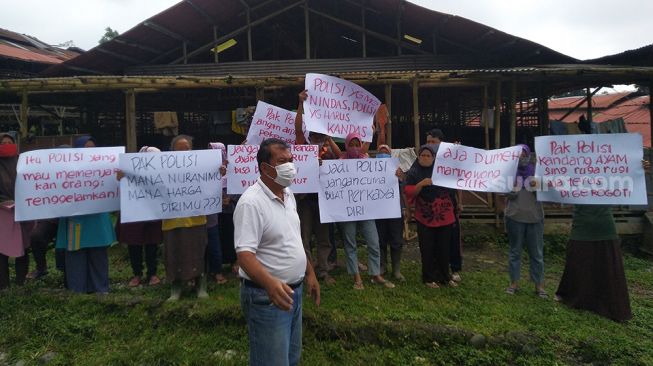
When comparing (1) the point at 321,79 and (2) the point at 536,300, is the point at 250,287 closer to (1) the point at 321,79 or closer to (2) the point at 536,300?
(1) the point at 321,79

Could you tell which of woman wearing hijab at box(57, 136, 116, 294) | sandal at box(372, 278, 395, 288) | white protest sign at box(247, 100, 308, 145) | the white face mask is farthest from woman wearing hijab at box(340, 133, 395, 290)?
woman wearing hijab at box(57, 136, 116, 294)

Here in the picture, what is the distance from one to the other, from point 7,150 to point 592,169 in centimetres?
638

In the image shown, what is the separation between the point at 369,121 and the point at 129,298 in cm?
342

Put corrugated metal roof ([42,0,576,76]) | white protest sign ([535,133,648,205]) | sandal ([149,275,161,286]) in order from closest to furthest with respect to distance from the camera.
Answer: white protest sign ([535,133,648,205]), sandal ([149,275,161,286]), corrugated metal roof ([42,0,576,76])

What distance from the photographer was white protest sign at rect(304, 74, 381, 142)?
455 cm

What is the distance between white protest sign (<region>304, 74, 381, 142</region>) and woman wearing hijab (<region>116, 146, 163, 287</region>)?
82.4 inches

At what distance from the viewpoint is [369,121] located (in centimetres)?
494

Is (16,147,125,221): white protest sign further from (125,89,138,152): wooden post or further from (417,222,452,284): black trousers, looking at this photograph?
(125,89,138,152): wooden post

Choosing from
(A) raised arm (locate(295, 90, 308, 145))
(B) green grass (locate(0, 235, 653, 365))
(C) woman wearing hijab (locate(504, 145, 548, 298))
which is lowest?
(B) green grass (locate(0, 235, 653, 365))

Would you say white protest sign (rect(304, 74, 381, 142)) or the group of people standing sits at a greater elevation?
white protest sign (rect(304, 74, 381, 142))

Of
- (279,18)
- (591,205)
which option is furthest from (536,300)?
(279,18)

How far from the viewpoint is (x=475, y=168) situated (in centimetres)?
441

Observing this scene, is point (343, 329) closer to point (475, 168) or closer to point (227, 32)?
point (475, 168)

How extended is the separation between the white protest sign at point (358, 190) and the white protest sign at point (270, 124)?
33.1 inches
